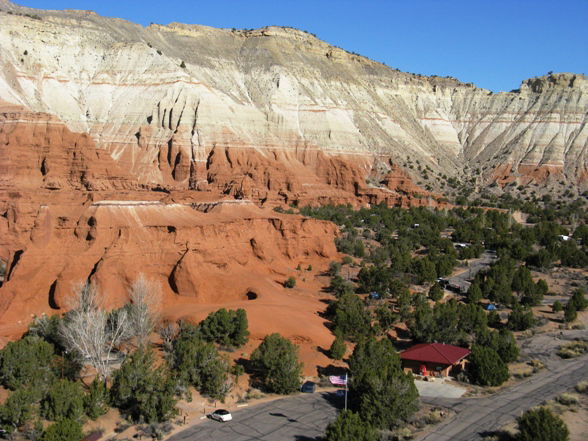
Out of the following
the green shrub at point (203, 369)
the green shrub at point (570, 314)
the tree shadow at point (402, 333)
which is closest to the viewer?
the green shrub at point (203, 369)

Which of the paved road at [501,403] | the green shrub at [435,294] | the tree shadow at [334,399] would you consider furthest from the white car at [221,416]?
the green shrub at [435,294]

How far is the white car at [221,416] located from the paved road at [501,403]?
8.24 meters

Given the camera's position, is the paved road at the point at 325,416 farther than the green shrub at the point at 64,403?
Yes

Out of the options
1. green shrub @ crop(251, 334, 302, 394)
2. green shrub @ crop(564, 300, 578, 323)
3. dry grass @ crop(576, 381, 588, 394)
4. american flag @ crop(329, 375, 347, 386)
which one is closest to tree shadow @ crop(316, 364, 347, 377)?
american flag @ crop(329, 375, 347, 386)

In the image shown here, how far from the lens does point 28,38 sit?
294ft

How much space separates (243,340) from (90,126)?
59935 mm

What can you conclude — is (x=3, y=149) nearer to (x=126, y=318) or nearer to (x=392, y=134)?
(x=126, y=318)

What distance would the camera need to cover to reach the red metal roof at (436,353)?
34.8 metres

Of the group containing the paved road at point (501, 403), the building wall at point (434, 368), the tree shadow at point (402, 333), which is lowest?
the tree shadow at point (402, 333)

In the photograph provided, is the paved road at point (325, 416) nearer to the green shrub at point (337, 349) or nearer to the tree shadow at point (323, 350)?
the green shrub at point (337, 349)

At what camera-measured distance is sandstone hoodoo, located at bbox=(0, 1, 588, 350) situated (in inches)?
1709

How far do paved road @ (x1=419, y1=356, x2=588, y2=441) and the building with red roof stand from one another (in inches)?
138

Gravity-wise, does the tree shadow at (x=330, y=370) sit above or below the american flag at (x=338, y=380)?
below

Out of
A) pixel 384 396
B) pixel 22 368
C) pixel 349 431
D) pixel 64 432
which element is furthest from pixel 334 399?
pixel 22 368
